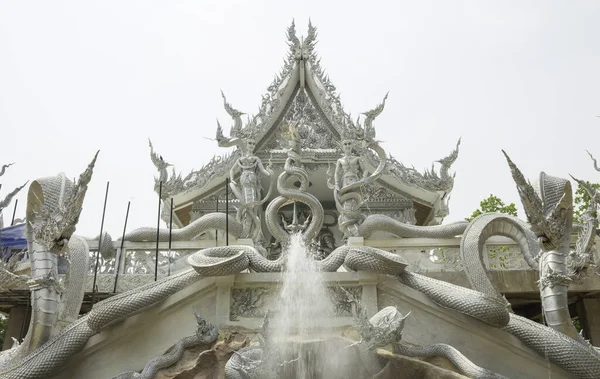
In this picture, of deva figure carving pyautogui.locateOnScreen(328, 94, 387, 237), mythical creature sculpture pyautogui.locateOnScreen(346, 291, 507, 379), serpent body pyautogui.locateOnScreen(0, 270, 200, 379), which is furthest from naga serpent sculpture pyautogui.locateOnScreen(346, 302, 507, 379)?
deva figure carving pyautogui.locateOnScreen(328, 94, 387, 237)

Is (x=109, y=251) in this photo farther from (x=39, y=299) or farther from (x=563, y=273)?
(x=563, y=273)

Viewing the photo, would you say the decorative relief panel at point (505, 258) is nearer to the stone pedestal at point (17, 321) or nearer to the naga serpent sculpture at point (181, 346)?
the naga serpent sculpture at point (181, 346)

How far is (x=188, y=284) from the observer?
19.5 ft

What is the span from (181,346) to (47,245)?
1943mm

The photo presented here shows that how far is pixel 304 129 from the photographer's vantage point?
49.5 feet

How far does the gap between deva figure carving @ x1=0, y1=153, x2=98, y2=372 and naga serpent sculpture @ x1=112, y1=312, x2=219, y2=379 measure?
3.78 feet

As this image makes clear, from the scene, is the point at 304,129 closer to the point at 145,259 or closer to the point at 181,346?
the point at 145,259

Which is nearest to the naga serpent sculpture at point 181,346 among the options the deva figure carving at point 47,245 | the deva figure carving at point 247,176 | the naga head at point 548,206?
the deva figure carving at point 47,245

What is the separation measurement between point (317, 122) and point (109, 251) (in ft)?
23.2

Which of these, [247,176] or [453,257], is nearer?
[453,257]

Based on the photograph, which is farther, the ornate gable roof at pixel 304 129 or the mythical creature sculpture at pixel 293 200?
the ornate gable roof at pixel 304 129

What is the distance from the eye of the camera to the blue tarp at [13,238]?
497 inches

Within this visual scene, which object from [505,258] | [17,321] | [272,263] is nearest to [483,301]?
[272,263]

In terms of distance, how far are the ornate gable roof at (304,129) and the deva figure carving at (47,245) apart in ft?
23.1
